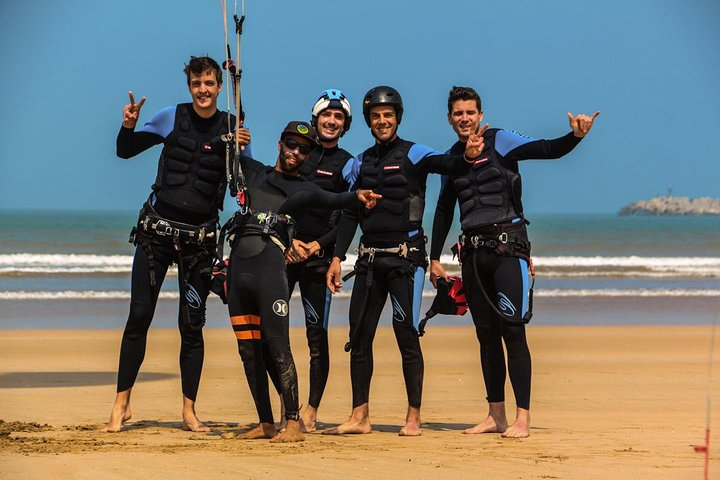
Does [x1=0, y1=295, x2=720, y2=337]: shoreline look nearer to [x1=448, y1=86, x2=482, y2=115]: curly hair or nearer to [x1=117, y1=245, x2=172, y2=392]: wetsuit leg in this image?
[x1=117, y1=245, x2=172, y2=392]: wetsuit leg

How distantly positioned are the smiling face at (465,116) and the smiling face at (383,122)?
1.43ft

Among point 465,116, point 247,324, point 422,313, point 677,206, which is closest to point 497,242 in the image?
point 465,116

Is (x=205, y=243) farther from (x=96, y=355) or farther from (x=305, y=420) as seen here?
(x=96, y=355)

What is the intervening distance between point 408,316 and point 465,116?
1456 millimetres

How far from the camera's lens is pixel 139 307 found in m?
7.98

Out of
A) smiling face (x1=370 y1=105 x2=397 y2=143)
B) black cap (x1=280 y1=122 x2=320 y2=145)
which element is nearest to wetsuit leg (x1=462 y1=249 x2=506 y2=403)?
smiling face (x1=370 y1=105 x2=397 y2=143)

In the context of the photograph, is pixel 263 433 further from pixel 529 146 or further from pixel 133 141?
pixel 529 146

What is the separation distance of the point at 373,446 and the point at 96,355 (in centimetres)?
708

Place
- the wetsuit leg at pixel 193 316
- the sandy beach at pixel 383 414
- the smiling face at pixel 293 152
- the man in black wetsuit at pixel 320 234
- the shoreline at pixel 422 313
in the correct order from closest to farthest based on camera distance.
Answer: the sandy beach at pixel 383 414 < the smiling face at pixel 293 152 < the wetsuit leg at pixel 193 316 < the man in black wetsuit at pixel 320 234 < the shoreline at pixel 422 313

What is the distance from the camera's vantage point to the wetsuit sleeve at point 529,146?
25.0 ft

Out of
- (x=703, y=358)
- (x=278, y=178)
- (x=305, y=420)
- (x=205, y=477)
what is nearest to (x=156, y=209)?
(x=278, y=178)

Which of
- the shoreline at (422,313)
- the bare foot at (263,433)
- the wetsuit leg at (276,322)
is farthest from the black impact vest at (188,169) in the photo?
the shoreline at (422,313)

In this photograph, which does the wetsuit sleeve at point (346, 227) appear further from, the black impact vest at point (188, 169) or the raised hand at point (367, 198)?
the black impact vest at point (188, 169)

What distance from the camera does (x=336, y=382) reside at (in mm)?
11406
